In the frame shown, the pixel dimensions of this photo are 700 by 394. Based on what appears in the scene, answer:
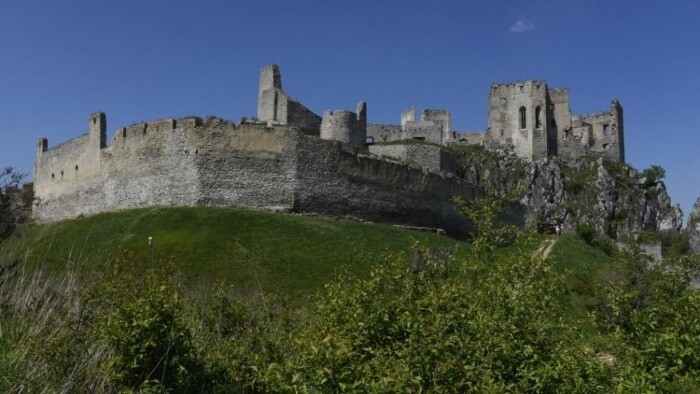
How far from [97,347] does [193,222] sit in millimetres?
23404

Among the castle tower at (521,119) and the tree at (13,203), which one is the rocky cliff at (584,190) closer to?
the castle tower at (521,119)

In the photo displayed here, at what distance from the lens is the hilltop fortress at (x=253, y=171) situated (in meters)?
40.3

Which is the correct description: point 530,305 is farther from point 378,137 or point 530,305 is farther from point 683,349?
point 378,137

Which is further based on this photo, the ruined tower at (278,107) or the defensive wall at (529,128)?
the defensive wall at (529,128)

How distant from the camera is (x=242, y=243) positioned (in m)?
34.1

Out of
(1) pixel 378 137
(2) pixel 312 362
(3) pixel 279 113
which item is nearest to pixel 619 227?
(1) pixel 378 137

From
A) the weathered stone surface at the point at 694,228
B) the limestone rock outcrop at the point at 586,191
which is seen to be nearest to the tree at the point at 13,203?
the limestone rock outcrop at the point at 586,191

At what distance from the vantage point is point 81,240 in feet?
119

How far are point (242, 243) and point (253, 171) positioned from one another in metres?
7.20

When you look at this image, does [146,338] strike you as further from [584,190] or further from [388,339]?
[584,190]

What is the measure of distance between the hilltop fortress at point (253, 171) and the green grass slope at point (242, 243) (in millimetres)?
1910

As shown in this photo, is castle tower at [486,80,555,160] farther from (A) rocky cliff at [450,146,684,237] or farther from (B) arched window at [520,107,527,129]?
(A) rocky cliff at [450,146,684,237]

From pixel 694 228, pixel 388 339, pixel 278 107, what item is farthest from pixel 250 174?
pixel 694 228

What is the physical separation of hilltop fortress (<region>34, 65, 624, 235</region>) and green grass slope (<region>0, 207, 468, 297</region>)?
191 cm
